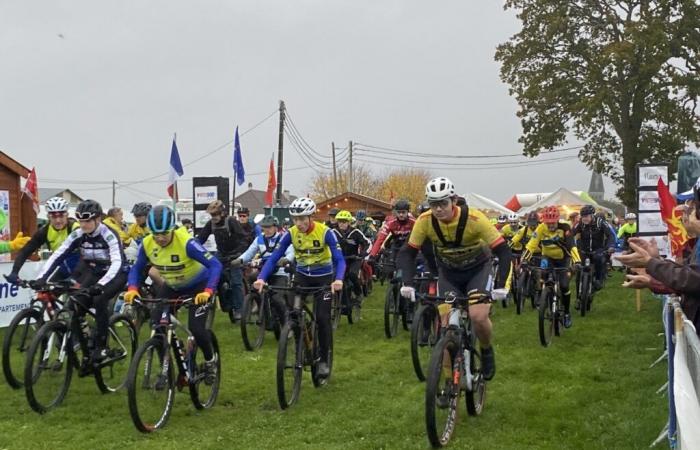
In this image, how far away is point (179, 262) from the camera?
7.14m

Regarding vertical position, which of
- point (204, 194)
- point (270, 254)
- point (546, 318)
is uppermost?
point (204, 194)

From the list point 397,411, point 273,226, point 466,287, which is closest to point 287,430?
point 397,411

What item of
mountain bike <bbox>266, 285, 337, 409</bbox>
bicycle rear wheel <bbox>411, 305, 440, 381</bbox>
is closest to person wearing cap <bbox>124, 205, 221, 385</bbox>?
mountain bike <bbox>266, 285, 337, 409</bbox>

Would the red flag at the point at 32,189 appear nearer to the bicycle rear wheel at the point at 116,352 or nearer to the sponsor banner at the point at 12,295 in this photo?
the sponsor banner at the point at 12,295

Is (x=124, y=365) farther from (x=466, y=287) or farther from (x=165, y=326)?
(x=466, y=287)

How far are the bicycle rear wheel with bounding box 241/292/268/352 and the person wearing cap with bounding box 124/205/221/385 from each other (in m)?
2.94

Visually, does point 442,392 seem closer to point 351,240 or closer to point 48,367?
point 48,367

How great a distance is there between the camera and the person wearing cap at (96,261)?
7.53 m

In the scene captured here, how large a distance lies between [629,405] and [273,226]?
6.95 m

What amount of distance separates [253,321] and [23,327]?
3.35m

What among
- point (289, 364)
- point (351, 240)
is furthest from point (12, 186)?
point (289, 364)

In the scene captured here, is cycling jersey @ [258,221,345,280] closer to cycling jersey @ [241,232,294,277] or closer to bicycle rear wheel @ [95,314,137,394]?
cycling jersey @ [241,232,294,277]

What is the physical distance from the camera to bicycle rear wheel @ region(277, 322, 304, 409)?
7.09m

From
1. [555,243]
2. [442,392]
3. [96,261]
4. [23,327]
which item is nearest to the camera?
[442,392]
